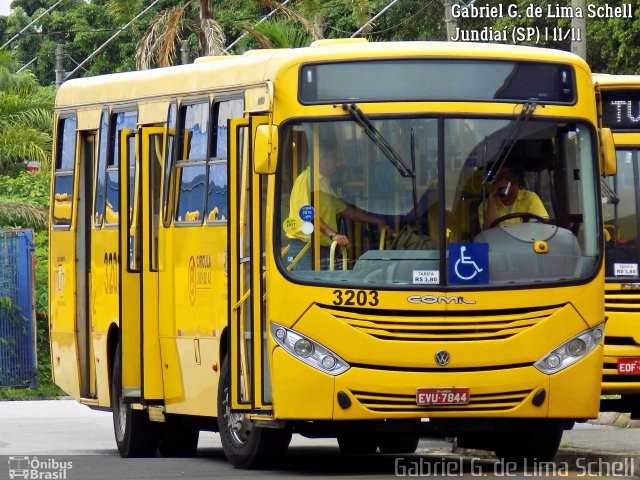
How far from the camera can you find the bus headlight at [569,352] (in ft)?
38.2

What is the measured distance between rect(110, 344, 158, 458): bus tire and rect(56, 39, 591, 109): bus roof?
2403 mm

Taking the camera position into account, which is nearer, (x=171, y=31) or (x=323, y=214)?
(x=323, y=214)

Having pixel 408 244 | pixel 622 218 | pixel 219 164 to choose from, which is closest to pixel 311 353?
pixel 408 244

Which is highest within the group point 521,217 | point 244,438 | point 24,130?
point 24,130

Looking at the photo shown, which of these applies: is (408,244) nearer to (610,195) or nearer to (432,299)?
(432,299)

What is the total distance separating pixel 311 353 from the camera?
37.6 feet

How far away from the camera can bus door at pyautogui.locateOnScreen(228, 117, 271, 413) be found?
38.8 ft

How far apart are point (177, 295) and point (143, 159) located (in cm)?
114

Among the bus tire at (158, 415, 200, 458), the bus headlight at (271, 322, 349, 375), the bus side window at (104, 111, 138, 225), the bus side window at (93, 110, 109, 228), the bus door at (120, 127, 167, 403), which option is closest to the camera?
the bus headlight at (271, 322, 349, 375)

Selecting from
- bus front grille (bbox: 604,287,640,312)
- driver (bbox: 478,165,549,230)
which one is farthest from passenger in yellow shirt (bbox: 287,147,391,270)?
bus front grille (bbox: 604,287,640,312)

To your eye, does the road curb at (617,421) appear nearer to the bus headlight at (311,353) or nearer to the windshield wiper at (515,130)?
the windshield wiper at (515,130)

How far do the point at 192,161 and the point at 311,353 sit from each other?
278 centimetres

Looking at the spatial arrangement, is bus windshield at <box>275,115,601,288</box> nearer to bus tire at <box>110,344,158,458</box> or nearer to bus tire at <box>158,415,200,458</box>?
bus tire at <box>110,344,158,458</box>

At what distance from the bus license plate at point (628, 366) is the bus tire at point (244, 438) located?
3.83m
